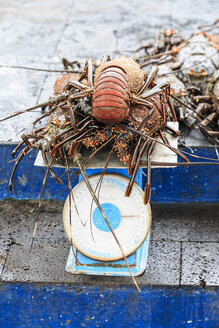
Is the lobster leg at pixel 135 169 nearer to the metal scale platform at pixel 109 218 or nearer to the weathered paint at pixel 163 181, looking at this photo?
the metal scale platform at pixel 109 218

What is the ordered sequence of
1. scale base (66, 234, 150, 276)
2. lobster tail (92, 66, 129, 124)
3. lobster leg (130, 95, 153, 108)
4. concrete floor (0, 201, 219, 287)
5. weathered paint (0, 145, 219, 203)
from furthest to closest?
weathered paint (0, 145, 219, 203)
concrete floor (0, 201, 219, 287)
scale base (66, 234, 150, 276)
lobster leg (130, 95, 153, 108)
lobster tail (92, 66, 129, 124)

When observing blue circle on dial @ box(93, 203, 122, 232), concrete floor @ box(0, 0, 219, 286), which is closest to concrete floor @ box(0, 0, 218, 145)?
concrete floor @ box(0, 0, 219, 286)

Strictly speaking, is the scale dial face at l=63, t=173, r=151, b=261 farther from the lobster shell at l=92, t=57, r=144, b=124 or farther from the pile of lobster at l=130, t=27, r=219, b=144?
the pile of lobster at l=130, t=27, r=219, b=144

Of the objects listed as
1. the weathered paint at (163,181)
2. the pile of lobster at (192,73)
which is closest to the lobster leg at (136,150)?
the pile of lobster at (192,73)

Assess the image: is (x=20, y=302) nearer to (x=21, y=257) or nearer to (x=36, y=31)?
(x=21, y=257)

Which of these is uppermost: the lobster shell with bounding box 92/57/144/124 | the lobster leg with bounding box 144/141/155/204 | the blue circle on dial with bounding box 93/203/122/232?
the lobster shell with bounding box 92/57/144/124

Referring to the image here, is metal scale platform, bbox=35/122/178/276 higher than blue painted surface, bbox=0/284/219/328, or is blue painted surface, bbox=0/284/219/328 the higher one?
metal scale platform, bbox=35/122/178/276
